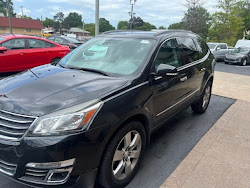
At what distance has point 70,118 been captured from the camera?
187 centimetres

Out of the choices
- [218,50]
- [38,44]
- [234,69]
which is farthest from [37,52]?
[218,50]

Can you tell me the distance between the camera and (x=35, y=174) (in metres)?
1.84

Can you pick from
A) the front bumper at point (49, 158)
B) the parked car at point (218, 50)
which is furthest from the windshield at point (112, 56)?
the parked car at point (218, 50)

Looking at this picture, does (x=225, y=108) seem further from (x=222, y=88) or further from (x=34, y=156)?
(x=34, y=156)

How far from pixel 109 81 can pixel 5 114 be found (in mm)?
1070

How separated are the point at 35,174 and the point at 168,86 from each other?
197 cm

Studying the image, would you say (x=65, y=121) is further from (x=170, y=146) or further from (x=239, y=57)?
(x=239, y=57)

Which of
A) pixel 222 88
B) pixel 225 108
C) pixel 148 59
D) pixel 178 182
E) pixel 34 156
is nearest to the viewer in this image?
pixel 34 156

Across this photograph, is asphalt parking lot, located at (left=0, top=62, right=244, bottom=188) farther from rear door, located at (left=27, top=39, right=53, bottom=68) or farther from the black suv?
rear door, located at (left=27, top=39, right=53, bottom=68)

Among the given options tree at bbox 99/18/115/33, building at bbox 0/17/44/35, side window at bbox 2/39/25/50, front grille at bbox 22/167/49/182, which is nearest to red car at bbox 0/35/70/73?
side window at bbox 2/39/25/50

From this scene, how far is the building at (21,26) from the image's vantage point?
54.2 metres

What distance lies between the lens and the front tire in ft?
6.90

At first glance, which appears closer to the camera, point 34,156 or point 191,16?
point 34,156

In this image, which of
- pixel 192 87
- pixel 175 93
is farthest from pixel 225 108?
pixel 175 93
